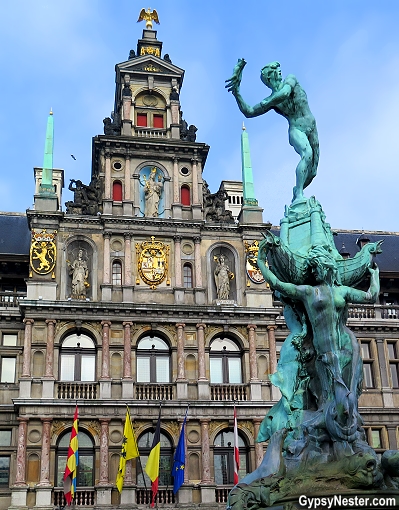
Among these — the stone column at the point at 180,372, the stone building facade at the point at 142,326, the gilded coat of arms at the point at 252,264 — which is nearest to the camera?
the stone building facade at the point at 142,326

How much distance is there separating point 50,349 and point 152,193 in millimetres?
9820

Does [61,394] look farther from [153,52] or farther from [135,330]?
[153,52]

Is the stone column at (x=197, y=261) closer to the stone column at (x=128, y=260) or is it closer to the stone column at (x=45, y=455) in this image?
the stone column at (x=128, y=260)

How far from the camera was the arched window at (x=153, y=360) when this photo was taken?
3509 cm

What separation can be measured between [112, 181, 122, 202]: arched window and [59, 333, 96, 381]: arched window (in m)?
7.47

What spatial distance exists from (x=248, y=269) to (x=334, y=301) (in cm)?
2291

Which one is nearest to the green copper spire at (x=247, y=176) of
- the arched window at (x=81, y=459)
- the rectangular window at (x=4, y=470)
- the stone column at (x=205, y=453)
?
the stone column at (x=205, y=453)

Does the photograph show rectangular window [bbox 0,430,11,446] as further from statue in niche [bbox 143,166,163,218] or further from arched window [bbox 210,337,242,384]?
statue in niche [bbox 143,166,163,218]

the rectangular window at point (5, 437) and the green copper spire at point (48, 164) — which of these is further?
the green copper spire at point (48, 164)

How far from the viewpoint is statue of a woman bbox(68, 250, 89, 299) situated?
117 feet

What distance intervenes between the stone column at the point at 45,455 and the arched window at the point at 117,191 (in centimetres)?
1181

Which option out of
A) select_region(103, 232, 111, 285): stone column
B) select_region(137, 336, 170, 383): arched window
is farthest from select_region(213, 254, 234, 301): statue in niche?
select_region(103, 232, 111, 285): stone column

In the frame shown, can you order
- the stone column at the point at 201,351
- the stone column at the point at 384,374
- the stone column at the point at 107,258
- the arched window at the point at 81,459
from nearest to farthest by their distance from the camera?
the arched window at the point at 81,459 → the stone column at the point at 201,351 → the stone column at the point at 107,258 → the stone column at the point at 384,374

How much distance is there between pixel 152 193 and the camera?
38.3m
